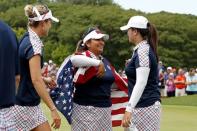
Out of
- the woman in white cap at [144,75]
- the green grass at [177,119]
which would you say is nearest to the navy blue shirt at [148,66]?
the woman in white cap at [144,75]

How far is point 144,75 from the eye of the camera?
6801 mm

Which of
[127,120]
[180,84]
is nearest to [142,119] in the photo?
[127,120]

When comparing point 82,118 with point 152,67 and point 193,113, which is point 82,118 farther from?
point 193,113

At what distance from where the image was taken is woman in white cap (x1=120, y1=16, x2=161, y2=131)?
685 cm

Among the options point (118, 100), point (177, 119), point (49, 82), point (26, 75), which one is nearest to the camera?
point (26, 75)

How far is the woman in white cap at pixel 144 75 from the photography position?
6848mm

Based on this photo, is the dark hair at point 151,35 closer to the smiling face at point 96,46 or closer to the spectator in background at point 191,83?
the smiling face at point 96,46

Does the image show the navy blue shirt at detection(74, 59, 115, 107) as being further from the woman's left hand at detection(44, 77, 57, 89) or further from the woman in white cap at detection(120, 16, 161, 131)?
the woman in white cap at detection(120, 16, 161, 131)

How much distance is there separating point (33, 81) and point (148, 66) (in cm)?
128

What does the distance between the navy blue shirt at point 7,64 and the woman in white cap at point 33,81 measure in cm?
111

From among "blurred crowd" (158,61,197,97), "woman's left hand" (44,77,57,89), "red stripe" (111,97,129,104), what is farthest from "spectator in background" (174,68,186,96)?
"woman's left hand" (44,77,57,89)

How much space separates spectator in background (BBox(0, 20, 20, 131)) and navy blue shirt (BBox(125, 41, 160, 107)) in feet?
5.77

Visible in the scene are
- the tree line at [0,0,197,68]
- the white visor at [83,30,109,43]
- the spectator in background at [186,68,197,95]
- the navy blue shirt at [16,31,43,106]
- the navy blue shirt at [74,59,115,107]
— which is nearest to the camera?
the navy blue shirt at [16,31,43,106]

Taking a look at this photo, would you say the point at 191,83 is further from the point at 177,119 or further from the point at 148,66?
the point at 148,66
